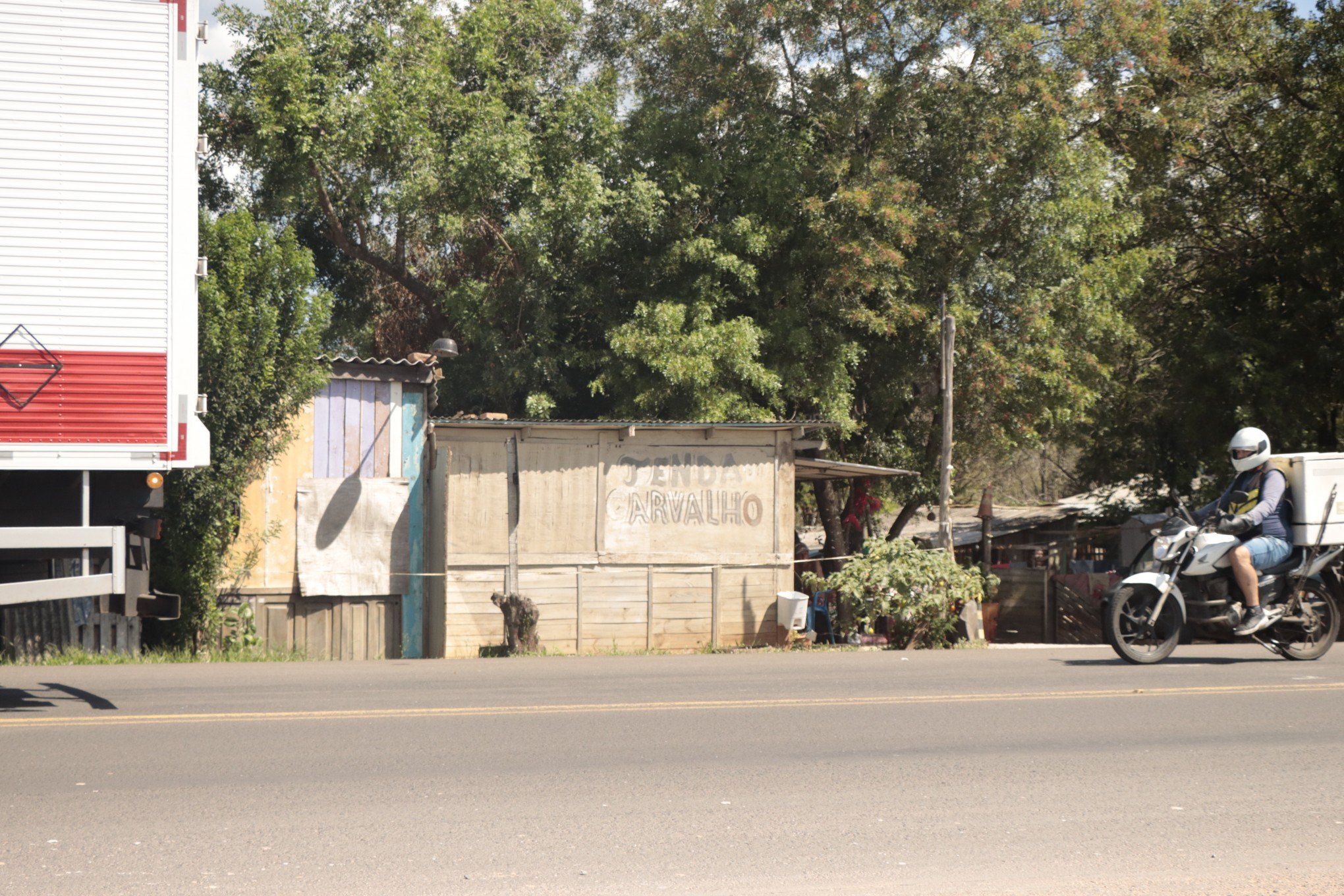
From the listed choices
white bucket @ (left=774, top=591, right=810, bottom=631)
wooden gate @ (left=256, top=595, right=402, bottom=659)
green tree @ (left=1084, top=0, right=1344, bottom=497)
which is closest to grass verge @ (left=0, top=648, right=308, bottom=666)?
wooden gate @ (left=256, top=595, right=402, bottom=659)

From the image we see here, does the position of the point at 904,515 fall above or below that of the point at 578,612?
above

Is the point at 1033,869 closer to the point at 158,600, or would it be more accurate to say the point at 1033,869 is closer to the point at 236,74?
the point at 158,600

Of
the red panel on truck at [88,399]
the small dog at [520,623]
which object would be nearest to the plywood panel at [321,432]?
the small dog at [520,623]

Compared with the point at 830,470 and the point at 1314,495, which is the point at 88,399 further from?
the point at 830,470

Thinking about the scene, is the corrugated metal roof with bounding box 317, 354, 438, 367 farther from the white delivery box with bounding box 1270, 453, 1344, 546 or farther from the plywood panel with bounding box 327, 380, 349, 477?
the white delivery box with bounding box 1270, 453, 1344, 546

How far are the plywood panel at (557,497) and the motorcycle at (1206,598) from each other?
7592 millimetres

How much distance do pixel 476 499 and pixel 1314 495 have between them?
989 centimetres

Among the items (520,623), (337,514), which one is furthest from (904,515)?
(520,623)

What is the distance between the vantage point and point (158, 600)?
29.0ft

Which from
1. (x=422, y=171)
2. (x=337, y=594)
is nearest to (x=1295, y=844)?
(x=337, y=594)

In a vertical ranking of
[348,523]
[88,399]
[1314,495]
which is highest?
[88,399]

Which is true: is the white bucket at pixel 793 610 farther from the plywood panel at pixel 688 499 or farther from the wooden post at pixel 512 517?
the wooden post at pixel 512 517

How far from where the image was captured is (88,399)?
8.50 m

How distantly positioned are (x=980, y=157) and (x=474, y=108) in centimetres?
937
